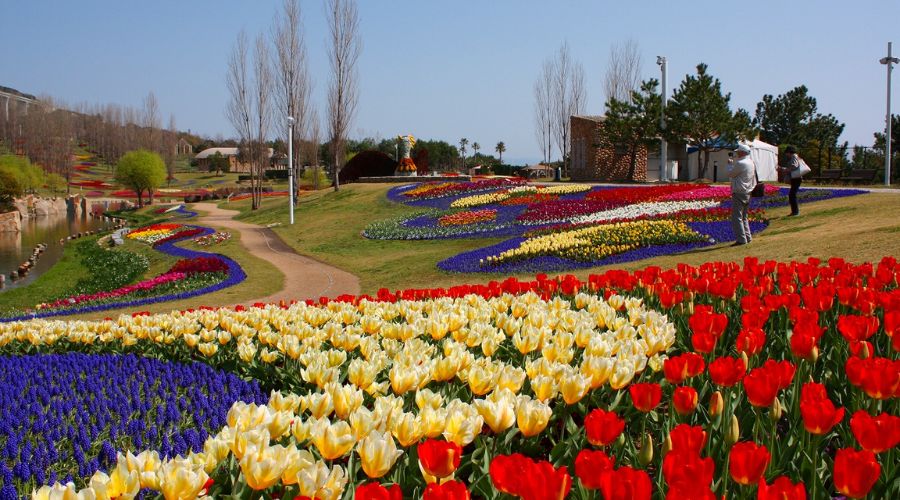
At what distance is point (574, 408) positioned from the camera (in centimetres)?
342

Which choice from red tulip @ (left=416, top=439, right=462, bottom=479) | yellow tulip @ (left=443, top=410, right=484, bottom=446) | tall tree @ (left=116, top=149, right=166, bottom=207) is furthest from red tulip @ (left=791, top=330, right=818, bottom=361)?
tall tree @ (left=116, top=149, right=166, bottom=207)

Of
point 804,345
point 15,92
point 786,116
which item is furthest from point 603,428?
point 15,92

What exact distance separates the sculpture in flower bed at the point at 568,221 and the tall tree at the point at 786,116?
1332 inches

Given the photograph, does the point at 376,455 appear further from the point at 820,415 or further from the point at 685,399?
the point at 820,415

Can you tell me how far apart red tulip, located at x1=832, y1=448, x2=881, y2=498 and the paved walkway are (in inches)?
502

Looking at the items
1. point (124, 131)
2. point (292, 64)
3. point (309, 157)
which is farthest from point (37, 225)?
point (124, 131)

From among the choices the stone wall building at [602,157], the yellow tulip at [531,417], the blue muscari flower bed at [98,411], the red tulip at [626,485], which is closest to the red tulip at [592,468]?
the red tulip at [626,485]

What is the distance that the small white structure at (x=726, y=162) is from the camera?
39.3 m

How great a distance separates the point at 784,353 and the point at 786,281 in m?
1.88

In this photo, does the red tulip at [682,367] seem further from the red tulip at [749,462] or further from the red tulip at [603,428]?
the red tulip at [749,462]

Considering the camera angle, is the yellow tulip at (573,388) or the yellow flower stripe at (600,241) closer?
the yellow tulip at (573,388)

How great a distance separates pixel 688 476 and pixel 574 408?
164 centimetres

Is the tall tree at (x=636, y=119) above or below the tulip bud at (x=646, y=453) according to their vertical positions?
above

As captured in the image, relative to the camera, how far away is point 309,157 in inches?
3718
